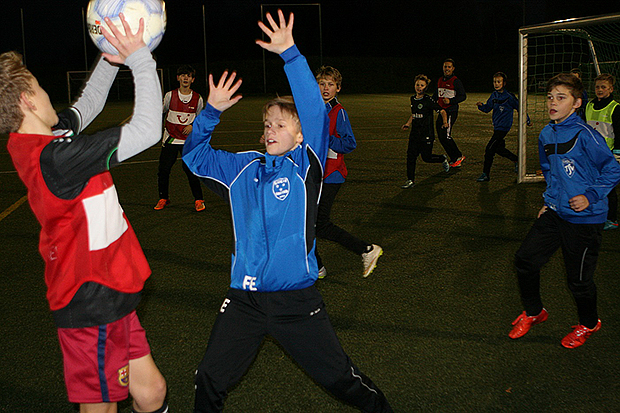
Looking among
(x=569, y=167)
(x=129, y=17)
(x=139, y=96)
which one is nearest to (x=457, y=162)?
(x=569, y=167)

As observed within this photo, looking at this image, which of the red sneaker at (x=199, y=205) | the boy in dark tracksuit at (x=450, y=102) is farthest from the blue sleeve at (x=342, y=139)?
the boy in dark tracksuit at (x=450, y=102)

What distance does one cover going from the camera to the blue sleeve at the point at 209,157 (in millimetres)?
2744

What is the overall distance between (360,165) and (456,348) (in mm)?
8036

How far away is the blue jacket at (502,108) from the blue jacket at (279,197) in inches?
324

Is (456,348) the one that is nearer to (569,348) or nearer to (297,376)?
(569,348)

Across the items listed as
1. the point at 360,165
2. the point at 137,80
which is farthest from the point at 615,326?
the point at 360,165

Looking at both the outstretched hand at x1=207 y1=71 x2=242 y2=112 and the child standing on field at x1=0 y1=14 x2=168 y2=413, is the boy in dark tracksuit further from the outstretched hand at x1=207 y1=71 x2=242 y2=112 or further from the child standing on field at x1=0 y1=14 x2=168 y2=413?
the child standing on field at x1=0 y1=14 x2=168 y2=413

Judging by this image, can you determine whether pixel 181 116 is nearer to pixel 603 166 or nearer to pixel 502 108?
pixel 502 108

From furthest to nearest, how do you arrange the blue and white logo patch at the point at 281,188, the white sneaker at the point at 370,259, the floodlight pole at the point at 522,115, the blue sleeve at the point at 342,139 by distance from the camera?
the floodlight pole at the point at 522,115
the blue sleeve at the point at 342,139
the white sneaker at the point at 370,259
the blue and white logo patch at the point at 281,188

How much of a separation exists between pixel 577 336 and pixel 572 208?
0.89 m

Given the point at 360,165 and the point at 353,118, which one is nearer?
the point at 360,165

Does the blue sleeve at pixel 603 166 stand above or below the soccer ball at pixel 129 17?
below

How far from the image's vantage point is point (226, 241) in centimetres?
671

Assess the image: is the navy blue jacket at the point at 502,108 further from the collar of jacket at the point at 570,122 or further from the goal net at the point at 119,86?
the goal net at the point at 119,86
